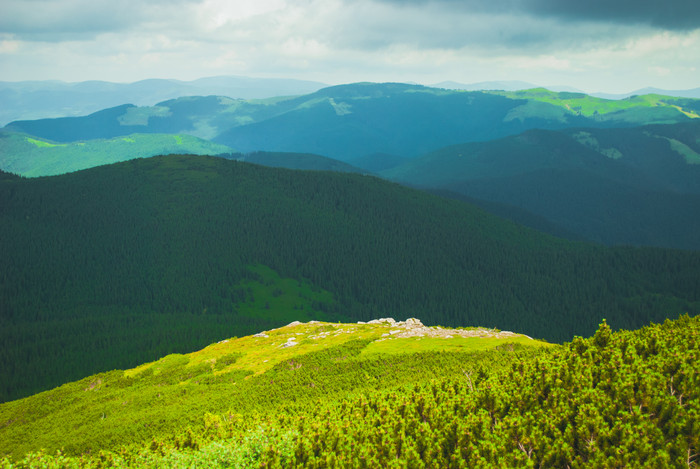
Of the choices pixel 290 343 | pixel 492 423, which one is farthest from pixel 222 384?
pixel 492 423

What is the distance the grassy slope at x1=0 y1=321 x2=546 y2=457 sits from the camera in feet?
226

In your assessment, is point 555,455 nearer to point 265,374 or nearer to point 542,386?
point 542,386

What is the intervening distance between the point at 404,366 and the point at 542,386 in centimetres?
3808

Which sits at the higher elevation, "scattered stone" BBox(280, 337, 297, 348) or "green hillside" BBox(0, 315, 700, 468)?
"green hillside" BBox(0, 315, 700, 468)

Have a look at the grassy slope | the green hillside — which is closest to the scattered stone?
the grassy slope

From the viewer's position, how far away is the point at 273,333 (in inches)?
5162

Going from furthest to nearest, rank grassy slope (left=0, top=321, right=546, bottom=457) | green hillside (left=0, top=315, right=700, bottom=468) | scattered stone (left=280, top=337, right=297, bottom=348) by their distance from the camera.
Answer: scattered stone (left=280, top=337, right=297, bottom=348) < grassy slope (left=0, top=321, right=546, bottom=457) < green hillside (left=0, top=315, right=700, bottom=468)

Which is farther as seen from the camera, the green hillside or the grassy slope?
the grassy slope

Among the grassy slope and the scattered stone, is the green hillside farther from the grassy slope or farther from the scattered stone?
the scattered stone

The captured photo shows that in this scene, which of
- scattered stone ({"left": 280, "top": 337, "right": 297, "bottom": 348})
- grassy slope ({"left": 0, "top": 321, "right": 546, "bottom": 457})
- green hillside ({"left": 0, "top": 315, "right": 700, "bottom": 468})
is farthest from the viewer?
scattered stone ({"left": 280, "top": 337, "right": 297, "bottom": 348})

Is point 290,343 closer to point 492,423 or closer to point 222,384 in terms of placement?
point 222,384

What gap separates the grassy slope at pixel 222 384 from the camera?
6881 cm

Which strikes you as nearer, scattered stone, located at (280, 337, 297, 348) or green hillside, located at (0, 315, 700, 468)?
green hillside, located at (0, 315, 700, 468)

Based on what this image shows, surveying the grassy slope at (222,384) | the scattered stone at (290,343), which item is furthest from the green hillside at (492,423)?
the scattered stone at (290,343)
